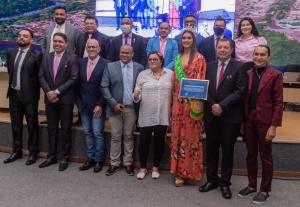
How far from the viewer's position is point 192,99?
292 centimetres

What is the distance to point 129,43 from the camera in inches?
154

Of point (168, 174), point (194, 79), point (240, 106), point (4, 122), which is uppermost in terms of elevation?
point (194, 79)

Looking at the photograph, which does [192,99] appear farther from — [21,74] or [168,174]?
[21,74]

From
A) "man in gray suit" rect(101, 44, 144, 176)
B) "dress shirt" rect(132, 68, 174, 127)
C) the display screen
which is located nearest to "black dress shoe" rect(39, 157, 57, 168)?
"man in gray suit" rect(101, 44, 144, 176)

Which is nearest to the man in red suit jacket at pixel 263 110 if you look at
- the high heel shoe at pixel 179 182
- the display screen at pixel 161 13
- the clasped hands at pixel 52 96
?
the high heel shoe at pixel 179 182

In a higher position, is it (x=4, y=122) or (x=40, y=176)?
(x=4, y=122)

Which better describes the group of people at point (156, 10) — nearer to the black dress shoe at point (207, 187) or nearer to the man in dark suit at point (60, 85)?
the man in dark suit at point (60, 85)

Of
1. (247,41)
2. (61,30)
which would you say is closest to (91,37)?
(61,30)

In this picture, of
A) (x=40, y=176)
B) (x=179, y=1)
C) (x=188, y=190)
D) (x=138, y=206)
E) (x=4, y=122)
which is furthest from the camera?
(x=179, y=1)

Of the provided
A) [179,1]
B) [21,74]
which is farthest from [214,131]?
[179,1]

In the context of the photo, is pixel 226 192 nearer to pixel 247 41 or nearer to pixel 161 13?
pixel 247 41

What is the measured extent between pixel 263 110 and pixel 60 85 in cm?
218

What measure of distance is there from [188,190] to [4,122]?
2.70 meters

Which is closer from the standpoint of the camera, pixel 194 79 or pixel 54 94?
pixel 194 79
